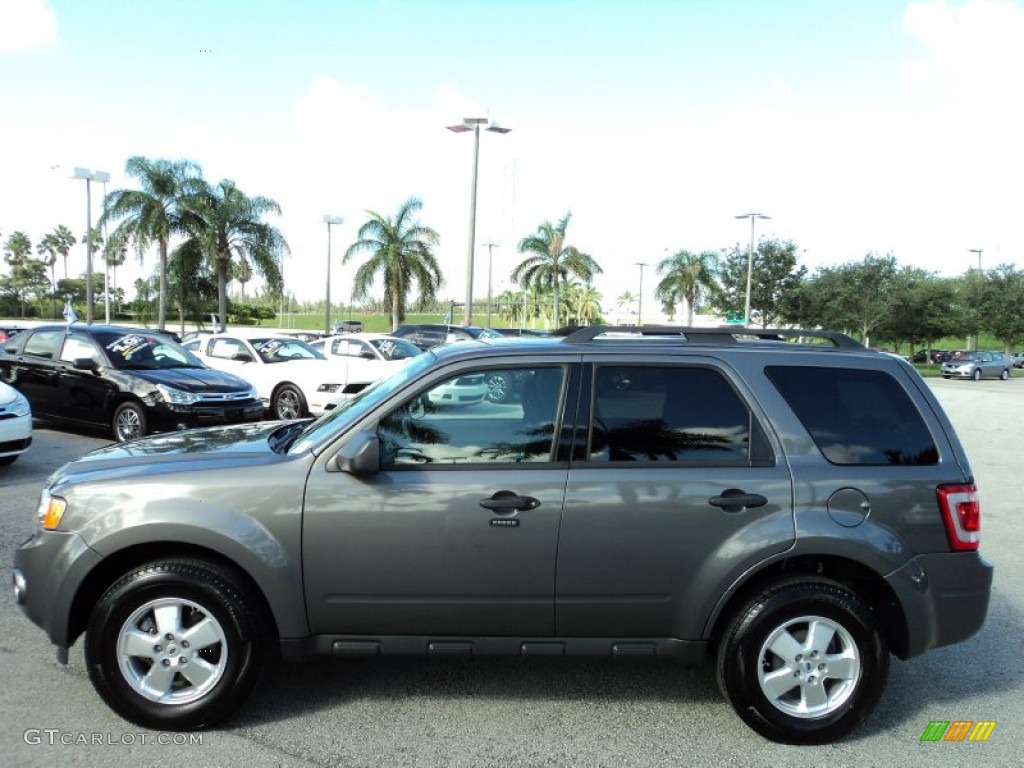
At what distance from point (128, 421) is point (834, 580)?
9.33 m

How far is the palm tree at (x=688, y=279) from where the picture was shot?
51000 millimetres

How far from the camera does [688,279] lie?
51.0 metres

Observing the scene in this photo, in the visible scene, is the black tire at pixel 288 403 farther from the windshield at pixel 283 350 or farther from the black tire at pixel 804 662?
the black tire at pixel 804 662

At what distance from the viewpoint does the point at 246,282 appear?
37.7 m


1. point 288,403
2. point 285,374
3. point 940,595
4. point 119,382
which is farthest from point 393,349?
point 940,595

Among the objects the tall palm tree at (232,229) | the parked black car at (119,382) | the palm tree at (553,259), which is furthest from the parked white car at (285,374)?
the palm tree at (553,259)

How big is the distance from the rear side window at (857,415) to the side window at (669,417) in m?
0.26

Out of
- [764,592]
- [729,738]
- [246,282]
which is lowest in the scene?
[729,738]

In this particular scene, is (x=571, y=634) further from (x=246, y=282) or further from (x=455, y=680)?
(x=246, y=282)

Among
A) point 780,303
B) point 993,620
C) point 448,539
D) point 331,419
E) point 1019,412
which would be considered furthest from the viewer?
point 780,303

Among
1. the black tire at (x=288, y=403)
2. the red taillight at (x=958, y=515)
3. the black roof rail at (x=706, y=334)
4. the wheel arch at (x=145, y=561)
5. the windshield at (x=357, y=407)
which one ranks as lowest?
the black tire at (x=288, y=403)

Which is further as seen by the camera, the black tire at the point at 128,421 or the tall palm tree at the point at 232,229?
the tall palm tree at the point at 232,229

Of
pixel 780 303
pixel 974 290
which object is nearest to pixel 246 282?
pixel 780 303

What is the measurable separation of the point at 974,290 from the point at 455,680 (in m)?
54.5
